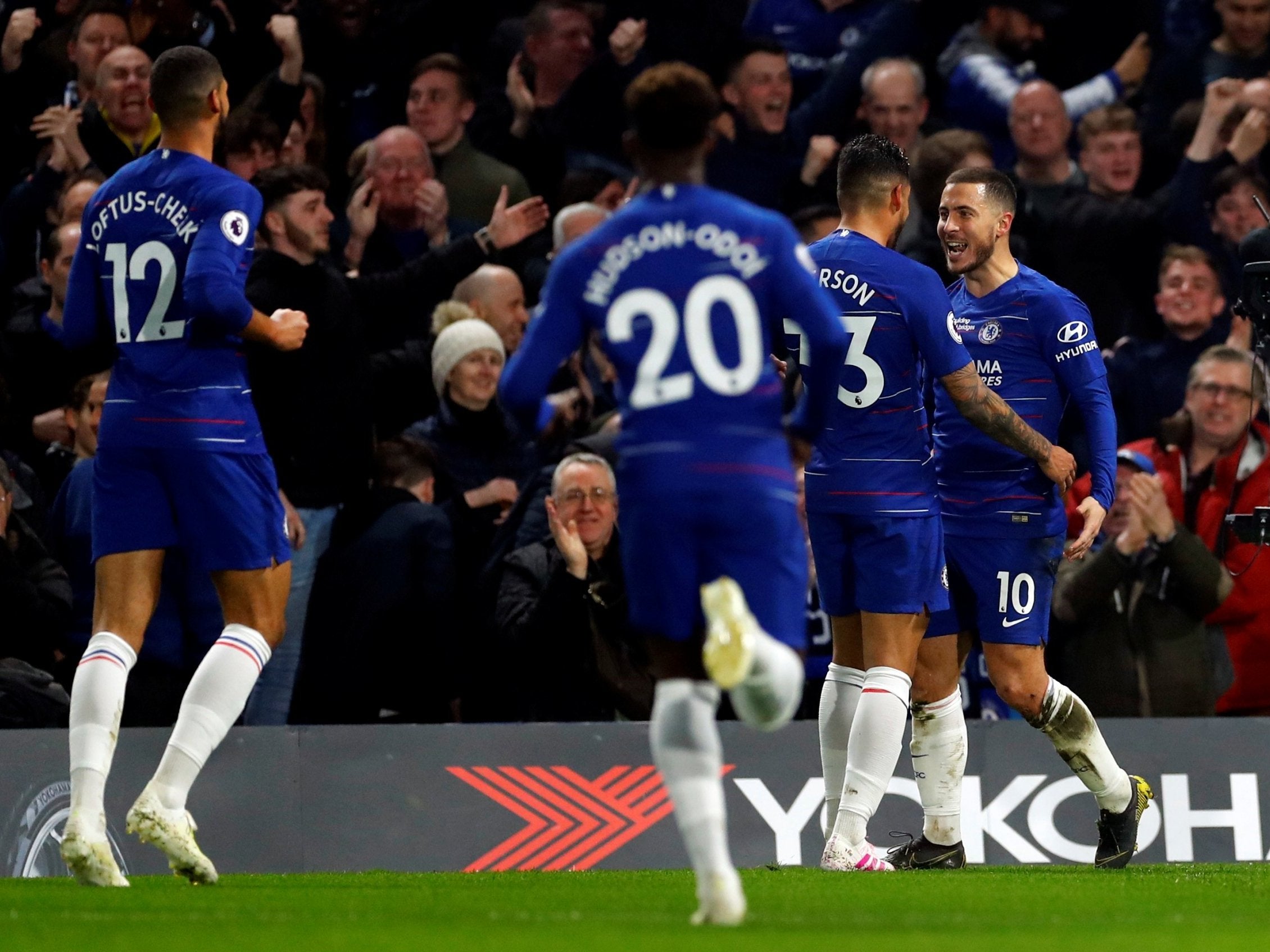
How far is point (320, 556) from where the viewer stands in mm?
9219

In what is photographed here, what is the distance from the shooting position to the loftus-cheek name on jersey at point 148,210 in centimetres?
625

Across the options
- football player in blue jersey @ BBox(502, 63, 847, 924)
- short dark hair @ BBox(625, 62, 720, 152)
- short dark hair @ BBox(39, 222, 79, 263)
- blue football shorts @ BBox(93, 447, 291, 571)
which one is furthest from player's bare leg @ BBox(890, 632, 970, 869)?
short dark hair @ BBox(39, 222, 79, 263)

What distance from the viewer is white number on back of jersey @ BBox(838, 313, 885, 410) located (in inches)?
261

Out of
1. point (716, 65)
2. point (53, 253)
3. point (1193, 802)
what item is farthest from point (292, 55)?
point (1193, 802)

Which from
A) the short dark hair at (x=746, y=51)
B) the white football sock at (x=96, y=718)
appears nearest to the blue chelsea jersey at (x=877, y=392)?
the white football sock at (x=96, y=718)

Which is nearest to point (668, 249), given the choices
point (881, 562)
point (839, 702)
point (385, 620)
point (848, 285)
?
point (848, 285)

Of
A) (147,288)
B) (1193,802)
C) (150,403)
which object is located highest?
(147,288)

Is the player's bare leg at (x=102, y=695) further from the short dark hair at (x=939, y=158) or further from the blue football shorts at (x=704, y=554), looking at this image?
the short dark hair at (x=939, y=158)

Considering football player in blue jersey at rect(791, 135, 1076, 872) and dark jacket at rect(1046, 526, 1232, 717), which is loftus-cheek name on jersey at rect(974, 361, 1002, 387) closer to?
football player in blue jersey at rect(791, 135, 1076, 872)

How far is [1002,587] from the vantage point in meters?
7.18

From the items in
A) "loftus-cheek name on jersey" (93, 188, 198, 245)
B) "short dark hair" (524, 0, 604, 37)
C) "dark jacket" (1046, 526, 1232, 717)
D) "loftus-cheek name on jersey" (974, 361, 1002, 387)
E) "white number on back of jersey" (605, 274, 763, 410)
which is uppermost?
"short dark hair" (524, 0, 604, 37)

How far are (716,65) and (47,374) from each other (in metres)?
4.84

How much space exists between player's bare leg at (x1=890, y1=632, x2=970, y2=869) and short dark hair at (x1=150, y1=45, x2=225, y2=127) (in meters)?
3.38

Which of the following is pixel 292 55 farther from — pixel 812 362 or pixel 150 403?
pixel 812 362
